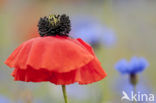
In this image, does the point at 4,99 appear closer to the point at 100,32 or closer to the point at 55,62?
the point at 100,32

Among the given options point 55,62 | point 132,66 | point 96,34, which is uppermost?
point 96,34

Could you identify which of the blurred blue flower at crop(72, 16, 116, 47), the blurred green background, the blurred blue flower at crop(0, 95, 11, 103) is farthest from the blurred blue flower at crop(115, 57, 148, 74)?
the blurred blue flower at crop(0, 95, 11, 103)

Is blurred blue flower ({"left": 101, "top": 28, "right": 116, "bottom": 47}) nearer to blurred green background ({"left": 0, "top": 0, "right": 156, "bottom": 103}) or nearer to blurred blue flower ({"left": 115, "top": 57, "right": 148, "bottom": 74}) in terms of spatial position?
blurred green background ({"left": 0, "top": 0, "right": 156, "bottom": 103})

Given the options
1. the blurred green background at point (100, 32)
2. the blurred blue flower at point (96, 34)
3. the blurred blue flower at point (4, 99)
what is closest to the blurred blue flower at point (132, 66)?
the blurred green background at point (100, 32)

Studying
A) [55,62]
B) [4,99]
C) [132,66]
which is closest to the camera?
[55,62]

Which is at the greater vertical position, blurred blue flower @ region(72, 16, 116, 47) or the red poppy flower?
blurred blue flower @ region(72, 16, 116, 47)

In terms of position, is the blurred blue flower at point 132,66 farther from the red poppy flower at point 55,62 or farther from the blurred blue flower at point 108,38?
the red poppy flower at point 55,62

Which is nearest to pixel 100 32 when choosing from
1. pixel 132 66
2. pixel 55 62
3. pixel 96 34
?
pixel 96 34
